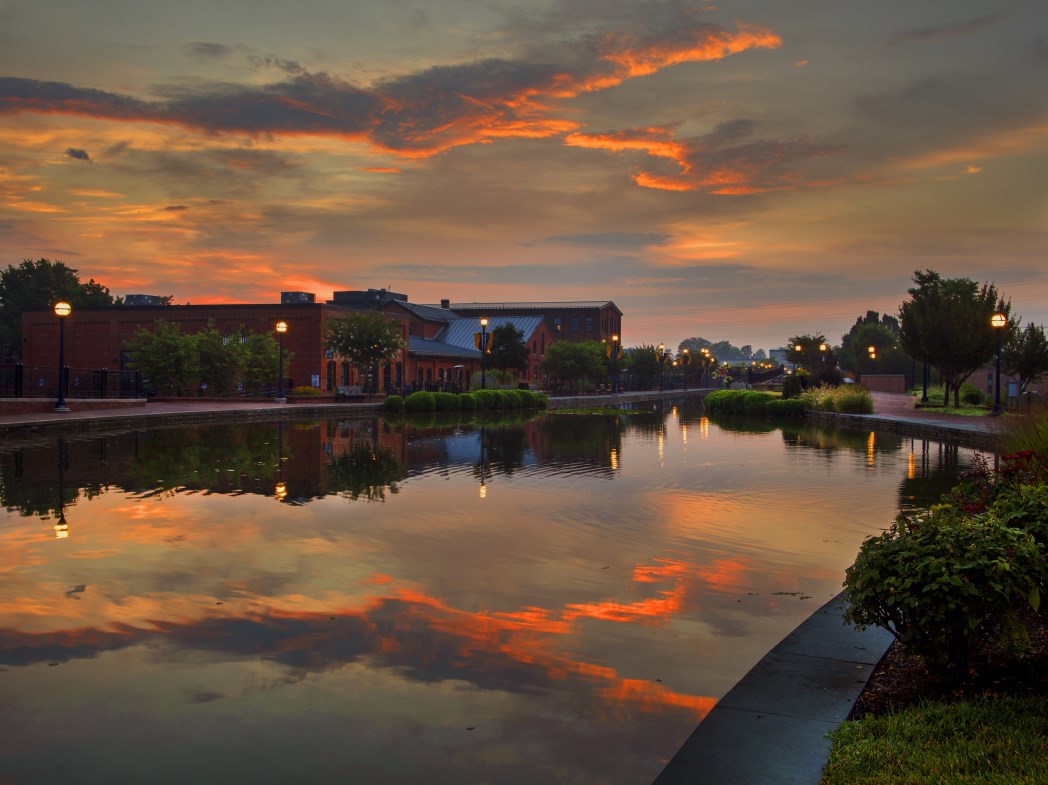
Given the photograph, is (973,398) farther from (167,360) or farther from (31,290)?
(31,290)

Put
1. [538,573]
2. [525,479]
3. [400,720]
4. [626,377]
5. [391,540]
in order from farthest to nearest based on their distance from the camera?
1. [626,377]
2. [525,479]
3. [391,540]
4. [538,573]
5. [400,720]

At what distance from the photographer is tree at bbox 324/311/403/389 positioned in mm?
56531

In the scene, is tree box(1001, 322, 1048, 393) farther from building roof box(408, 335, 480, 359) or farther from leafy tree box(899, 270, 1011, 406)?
building roof box(408, 335, 480, 359)

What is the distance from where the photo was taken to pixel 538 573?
9398mm

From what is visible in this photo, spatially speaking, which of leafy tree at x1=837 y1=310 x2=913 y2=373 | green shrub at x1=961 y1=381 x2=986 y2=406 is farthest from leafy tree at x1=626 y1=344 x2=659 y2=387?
green shrub at x1=961 y1=381 x2=986 y2=406

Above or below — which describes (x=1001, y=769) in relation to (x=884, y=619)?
below

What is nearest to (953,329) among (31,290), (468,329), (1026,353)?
(1026,353)

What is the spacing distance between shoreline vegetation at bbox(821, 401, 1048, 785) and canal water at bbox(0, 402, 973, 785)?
43.5 inches

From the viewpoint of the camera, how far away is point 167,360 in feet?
166

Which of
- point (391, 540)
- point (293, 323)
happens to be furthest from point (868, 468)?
point (293, 323)

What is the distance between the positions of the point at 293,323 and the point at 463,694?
5746 centimetres

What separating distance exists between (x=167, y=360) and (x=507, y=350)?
104 ft

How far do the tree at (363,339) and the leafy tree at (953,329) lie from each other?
3062cm

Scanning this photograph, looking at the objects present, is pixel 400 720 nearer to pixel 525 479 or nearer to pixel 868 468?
pixel 525 479
